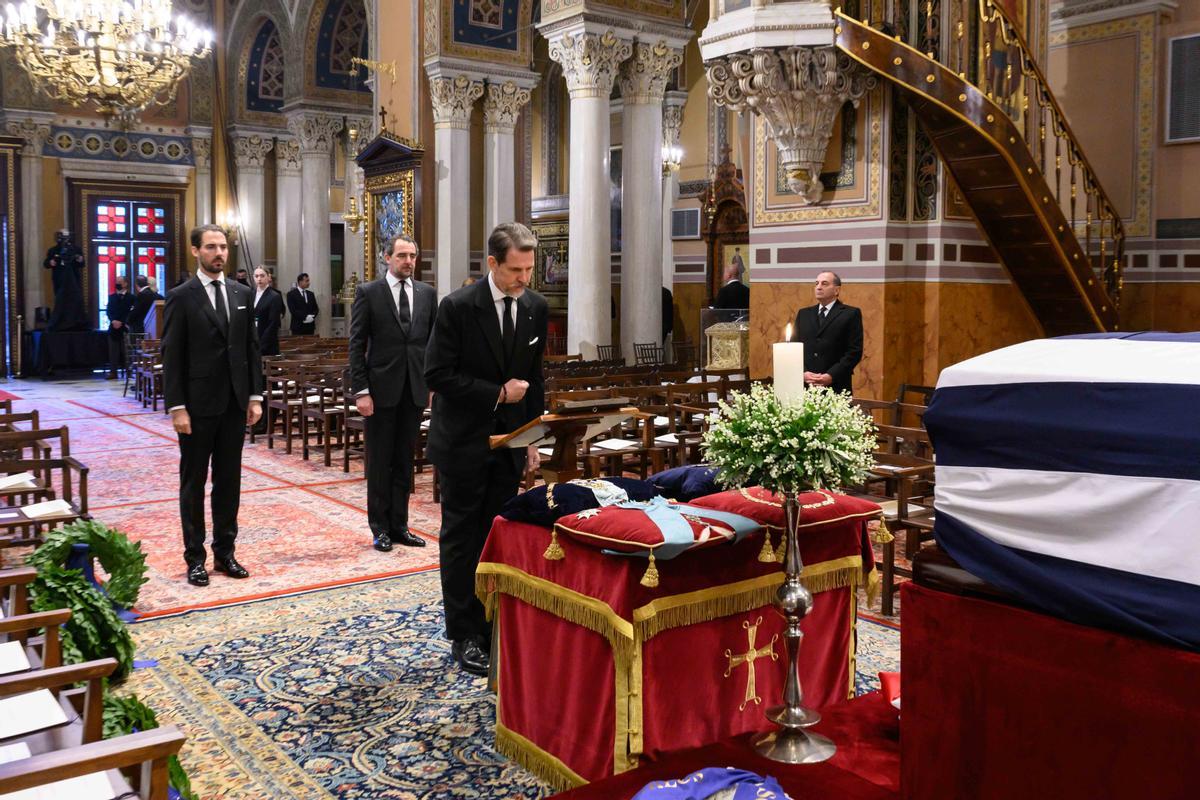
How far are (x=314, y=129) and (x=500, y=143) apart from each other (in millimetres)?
6424

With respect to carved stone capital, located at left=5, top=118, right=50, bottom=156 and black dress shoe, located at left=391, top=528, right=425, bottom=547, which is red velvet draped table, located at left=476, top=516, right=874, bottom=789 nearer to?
black dress shoe, located at left=391, top=528, right=425, bottom=547

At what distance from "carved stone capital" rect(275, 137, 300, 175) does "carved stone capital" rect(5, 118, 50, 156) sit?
14.2ft

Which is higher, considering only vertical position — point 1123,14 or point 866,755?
point 1123,14

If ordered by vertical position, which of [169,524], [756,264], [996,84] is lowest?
[169,524]

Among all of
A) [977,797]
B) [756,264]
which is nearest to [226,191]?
[756,264]

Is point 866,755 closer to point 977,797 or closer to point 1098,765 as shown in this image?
point 977,797

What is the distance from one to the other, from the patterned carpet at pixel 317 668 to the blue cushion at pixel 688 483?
1.01m

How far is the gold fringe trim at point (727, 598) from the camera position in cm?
301

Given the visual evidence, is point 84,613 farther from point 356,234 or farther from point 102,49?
point 356,234

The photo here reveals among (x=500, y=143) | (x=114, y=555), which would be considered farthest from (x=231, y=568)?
(x=500, y=143)

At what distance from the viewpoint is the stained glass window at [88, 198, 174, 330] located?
21781mm

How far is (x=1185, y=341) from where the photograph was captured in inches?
86.7

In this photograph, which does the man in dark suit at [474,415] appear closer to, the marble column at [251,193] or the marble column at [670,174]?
the marble column at [670,174]

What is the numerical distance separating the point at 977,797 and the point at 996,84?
7.68 metres
